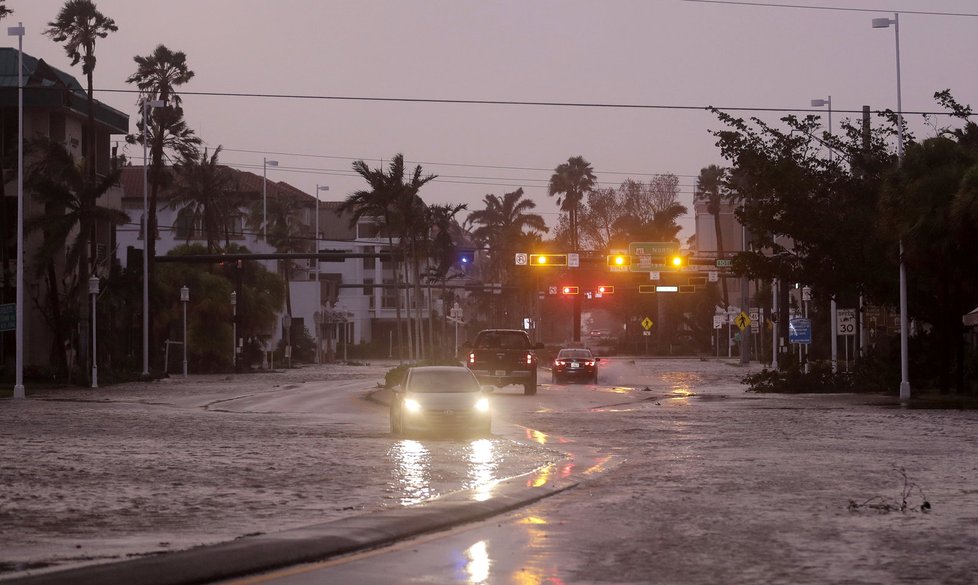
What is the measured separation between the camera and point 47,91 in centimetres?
6303

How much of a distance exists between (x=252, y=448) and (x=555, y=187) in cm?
10512

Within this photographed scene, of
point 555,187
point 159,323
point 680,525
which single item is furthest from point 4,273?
point 555,187

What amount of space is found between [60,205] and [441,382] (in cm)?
3415

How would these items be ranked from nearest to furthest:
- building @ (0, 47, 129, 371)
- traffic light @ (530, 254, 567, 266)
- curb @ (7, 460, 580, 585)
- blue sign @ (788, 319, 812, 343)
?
curb @ (7, 460, 580, 585) → blue sign @ (788, 319, 812, 343) → building @ (0, 47, 129, 371) → traffic light @ (530, 254, 567, 266)

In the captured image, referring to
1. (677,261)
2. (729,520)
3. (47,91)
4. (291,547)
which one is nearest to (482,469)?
(729,520)

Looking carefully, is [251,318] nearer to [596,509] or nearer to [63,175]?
[63,175]

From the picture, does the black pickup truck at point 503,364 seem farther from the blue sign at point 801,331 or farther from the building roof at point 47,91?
the building roof at point 47,91

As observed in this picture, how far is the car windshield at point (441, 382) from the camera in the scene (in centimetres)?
2858

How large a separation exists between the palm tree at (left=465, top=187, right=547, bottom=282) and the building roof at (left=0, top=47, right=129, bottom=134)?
193 ft

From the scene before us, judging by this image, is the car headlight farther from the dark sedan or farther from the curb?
the dark sedan

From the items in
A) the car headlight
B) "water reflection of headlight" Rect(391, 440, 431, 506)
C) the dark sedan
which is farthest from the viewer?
the dark sedan

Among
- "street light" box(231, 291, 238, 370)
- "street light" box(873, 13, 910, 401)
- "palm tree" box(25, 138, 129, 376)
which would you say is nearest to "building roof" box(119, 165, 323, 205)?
"street light" box(231, 291, 238, 370)

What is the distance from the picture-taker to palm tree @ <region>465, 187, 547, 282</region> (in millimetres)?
130000

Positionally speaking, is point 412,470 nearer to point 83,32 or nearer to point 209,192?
point 83,32
